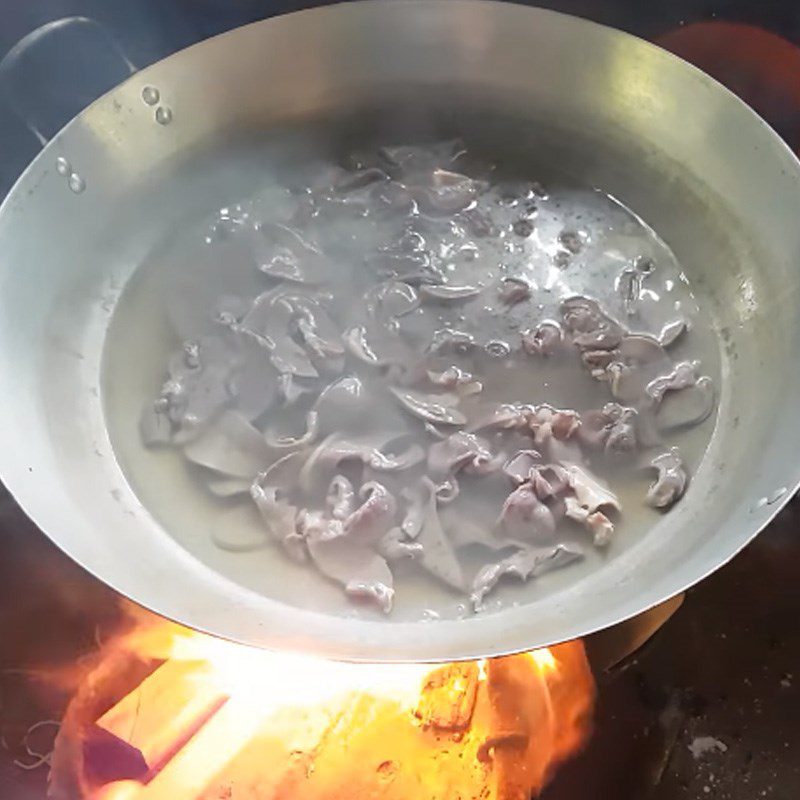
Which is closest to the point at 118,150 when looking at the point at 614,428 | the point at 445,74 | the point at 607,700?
the point at 445,74

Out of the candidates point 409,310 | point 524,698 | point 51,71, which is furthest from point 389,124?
point 524,698

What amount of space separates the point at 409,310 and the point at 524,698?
2.24 ft

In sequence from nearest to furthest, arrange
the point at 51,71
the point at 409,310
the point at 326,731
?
the point at 326,731 < the point at 409,310 < the point at 51,71

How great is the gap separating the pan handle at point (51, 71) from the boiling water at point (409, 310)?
0.54 m

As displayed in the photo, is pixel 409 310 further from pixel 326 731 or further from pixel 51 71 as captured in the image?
pixel 51 71

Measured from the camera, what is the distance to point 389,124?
202cm

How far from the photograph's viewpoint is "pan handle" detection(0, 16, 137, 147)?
6.91ft

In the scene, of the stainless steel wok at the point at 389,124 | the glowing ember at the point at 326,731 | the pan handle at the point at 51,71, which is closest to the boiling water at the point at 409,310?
the stainless steel wok at the point at 389,124

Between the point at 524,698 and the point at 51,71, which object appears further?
the point at 51,71

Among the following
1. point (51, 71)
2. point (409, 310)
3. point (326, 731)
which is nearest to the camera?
point (326, 731)

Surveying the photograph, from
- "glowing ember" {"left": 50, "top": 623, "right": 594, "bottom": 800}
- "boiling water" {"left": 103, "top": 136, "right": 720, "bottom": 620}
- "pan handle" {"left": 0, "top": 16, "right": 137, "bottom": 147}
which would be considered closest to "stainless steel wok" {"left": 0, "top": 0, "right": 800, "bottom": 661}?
"boiling water" {"left": 103, "top": 136, "right": 720, "bottom": 620}

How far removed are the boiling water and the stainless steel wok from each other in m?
0.03

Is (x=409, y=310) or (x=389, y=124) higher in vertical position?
(x=389, y=124)

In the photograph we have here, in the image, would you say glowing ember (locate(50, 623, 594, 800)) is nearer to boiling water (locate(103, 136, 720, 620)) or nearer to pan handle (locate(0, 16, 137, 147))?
boiling water (locate(103, 136, 720, 620))
